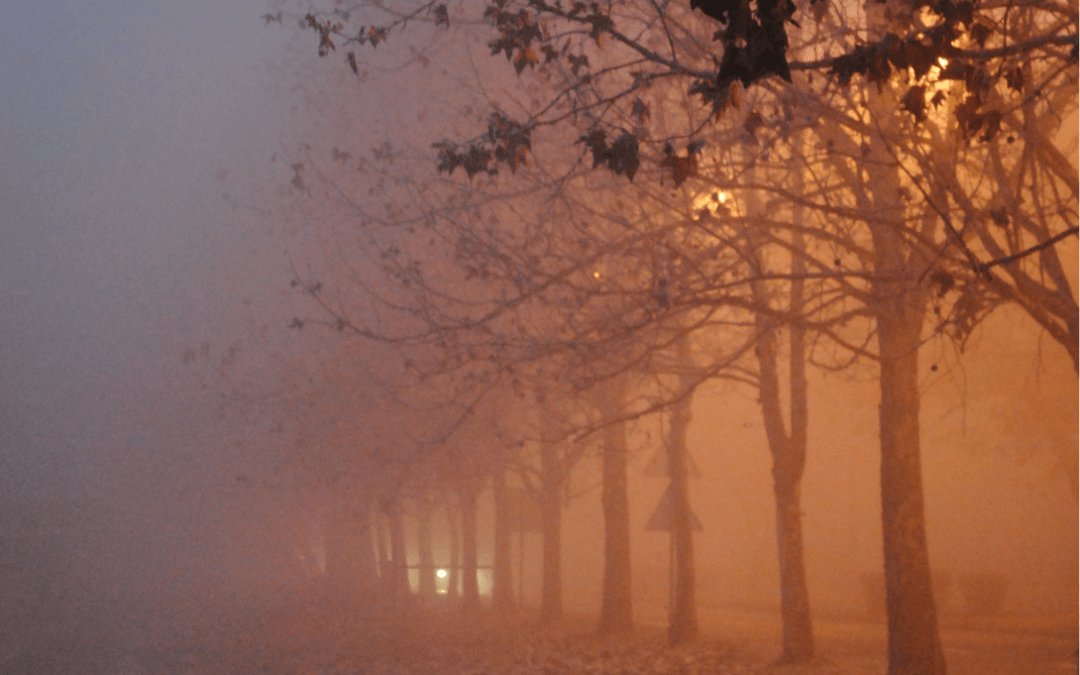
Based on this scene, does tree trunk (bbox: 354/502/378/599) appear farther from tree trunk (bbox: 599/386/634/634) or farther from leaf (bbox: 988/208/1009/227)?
leaf (bbox: 988/208/1009/227)

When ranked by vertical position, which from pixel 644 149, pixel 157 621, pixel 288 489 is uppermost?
pixel 644 149

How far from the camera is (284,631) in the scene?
21844 mm

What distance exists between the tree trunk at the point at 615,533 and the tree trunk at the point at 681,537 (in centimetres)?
126

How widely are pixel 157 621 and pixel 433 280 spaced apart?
34.5ft

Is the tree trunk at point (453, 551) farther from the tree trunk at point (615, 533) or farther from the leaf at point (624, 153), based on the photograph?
the leaf at point (624, 153)

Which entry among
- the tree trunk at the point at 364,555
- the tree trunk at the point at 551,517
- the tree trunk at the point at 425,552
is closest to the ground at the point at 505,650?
the tree trunk at the point at 551,517

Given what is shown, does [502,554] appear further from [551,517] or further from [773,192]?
[773,192]

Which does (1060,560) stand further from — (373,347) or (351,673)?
(351,673)

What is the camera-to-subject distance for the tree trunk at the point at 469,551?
30.5 metres

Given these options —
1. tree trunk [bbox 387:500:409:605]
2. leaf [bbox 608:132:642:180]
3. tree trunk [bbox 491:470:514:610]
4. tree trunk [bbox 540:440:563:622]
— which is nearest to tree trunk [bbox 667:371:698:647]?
tree trunk [bbox 540:440:563:622]

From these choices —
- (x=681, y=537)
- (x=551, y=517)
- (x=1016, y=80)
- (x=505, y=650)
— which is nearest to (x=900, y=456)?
(x=1016, y=80)

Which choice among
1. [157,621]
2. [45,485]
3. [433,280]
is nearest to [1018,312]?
[433,280]

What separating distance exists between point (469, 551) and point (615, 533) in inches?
559

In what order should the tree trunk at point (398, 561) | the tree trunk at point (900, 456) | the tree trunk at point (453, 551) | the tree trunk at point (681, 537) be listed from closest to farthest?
the tree trunk at point (900, 456), the tree trunk at point (681, 537), the tree trunk at point (398, 561), the tree trunk at point (453, 551)
